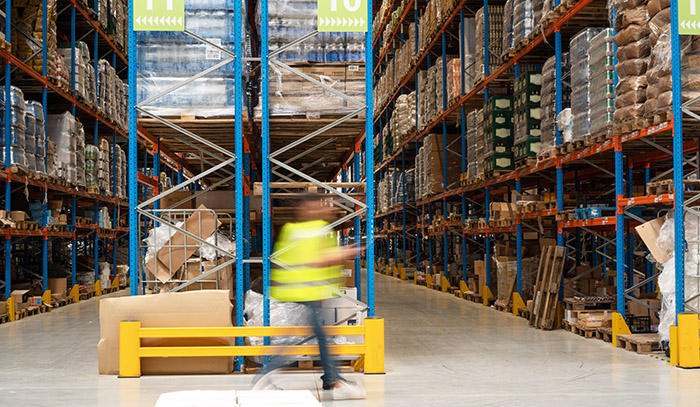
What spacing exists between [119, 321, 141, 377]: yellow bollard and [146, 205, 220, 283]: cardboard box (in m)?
0.99

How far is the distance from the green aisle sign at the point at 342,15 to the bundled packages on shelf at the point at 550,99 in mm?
4441

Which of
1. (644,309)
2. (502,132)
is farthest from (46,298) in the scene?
(644,309)

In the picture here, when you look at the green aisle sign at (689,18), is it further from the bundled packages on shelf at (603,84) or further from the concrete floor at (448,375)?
the concrete floor at (448,375)

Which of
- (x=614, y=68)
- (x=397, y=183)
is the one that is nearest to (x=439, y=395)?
(x=614, y=68)

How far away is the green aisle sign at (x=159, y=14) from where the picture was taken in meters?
7.28

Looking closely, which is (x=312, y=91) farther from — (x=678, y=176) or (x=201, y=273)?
(x=678, y=176)

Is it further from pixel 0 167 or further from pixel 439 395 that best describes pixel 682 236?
pixel 0 167

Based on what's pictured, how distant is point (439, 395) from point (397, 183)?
1828 cm

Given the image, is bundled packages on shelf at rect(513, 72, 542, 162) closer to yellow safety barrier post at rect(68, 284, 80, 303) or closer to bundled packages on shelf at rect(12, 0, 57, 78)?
bundled packages on shelf at rect(12, 0, 57, 78)

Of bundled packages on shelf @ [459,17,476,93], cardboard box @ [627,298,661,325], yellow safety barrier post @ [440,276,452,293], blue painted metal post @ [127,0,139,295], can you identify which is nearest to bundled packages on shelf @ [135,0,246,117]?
blue painted metal post @ [127,0,139,295]

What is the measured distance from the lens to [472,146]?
15094 millimetres

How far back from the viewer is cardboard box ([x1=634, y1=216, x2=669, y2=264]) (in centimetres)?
827

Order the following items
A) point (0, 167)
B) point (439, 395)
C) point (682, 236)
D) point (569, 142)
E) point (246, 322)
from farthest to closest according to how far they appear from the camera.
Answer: point (0, 167) → point (569, 142) → point (246, 322) → point (682, 236) → point (439, 395)

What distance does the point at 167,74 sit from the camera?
7.81 m
